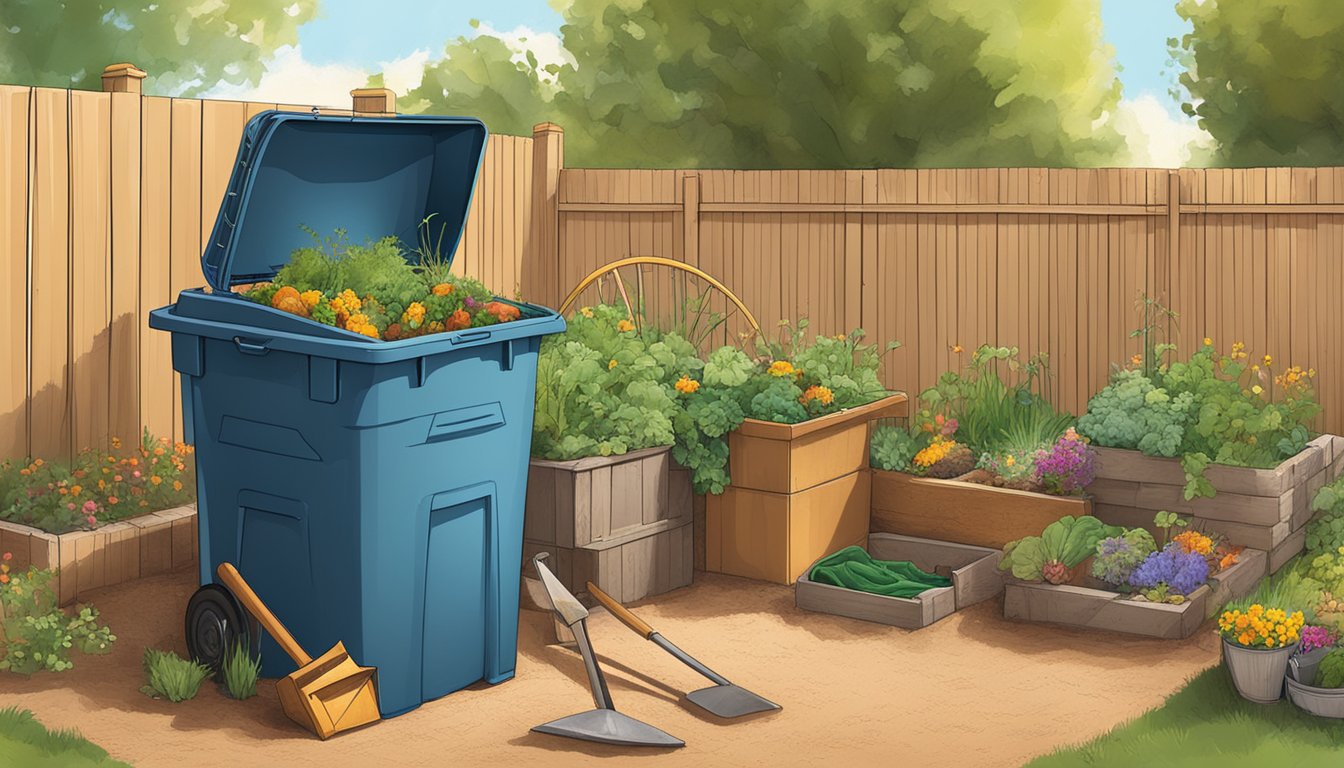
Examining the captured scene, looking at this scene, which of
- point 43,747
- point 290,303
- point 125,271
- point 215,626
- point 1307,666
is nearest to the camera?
point 43,747

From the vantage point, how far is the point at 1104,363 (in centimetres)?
836

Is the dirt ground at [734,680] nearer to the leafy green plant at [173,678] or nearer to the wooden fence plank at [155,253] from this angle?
the leafy green plant at [173,678]

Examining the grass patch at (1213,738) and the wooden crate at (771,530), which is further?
the wooden crate at (771,530)

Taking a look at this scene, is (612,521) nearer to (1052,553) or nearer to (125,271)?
(1052,553)

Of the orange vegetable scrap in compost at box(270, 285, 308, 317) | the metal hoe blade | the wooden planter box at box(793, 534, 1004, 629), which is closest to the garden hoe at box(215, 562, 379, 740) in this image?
the orange vegetable scrap in compost at box(270, 285, 308, 317)

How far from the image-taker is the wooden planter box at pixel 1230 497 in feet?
22.8

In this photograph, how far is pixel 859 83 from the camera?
16922mm

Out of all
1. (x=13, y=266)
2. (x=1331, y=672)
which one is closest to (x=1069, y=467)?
(x=1331, y=672)

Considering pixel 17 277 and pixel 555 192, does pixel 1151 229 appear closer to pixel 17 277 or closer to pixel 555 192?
pixel 555 192

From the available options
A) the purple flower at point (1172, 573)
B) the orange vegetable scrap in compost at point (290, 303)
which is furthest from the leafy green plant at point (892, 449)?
the orange vegetable scrap in compost at point (290, 303)

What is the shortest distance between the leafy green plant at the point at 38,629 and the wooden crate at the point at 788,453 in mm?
2854

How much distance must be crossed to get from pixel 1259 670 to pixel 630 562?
8.87 feet

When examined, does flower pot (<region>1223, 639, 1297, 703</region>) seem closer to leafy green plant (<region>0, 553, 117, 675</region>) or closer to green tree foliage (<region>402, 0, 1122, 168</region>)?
leafy green plant (<region>0, 553, 117, 675</region>)

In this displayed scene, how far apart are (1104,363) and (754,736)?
391 centimetres
